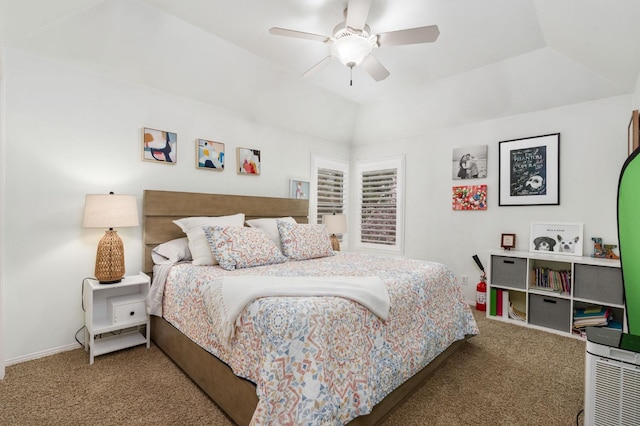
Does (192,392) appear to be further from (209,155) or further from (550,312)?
(550,312)

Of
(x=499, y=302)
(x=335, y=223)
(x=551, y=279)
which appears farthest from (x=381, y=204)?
(x=551, y=279)

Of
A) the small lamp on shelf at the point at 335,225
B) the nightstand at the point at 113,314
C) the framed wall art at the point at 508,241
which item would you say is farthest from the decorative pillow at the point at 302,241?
the framed wall art at the point at 508,241

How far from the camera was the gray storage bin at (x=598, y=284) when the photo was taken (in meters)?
2.74

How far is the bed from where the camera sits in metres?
1.32

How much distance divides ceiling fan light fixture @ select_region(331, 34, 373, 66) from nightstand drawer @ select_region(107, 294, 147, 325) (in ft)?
8.51

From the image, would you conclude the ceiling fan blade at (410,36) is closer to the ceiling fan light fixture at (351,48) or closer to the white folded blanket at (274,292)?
the ceiling fan light fixture at (351,48)

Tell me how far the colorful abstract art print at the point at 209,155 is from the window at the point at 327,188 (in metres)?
1.50

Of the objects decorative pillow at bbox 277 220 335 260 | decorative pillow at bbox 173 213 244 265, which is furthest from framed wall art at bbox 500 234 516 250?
decorative pillow at bbox 173 213 244 265

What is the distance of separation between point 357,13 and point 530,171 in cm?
275

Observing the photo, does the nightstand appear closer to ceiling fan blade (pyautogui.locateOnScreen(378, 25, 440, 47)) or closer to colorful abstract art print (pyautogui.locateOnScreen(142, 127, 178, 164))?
colorful abstract art print (pyautogui.locateOnScreen(142, 127, 178, 164))

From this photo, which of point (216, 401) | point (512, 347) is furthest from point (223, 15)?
point (512, 347)

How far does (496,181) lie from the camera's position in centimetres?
374

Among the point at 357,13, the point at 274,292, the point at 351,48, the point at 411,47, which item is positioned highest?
the point at 411,47

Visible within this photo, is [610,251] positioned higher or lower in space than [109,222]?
lower
